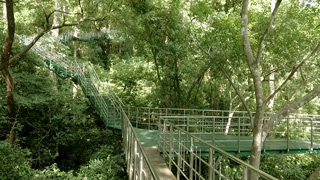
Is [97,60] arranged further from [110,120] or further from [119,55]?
[110,120]

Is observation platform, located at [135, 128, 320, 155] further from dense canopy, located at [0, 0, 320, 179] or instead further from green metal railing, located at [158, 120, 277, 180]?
dense canopy, located at [0, 0, 320, 179]

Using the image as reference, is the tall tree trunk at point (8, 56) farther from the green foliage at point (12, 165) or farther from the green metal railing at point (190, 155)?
the green metal railing at point (190, 155)

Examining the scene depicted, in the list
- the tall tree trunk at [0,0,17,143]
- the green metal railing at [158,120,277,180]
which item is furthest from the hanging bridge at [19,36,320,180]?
the tall tree trunk at [0,0,17,143]

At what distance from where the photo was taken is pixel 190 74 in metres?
12.6

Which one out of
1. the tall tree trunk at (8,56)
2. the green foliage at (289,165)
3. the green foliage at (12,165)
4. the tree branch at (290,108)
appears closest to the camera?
the tree branch at (290,108)

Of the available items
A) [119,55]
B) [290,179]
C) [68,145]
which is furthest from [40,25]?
[290,179]

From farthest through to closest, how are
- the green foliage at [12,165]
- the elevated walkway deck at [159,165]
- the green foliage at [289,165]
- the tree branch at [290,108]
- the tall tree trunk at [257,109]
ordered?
1. the green foliage at [289,165]
2. the green foliage at [12,165]
3. the tall tree trunk at [257,109]
4. the tree branch at [290,108]
5. the elevated walkway deck at [159,165]

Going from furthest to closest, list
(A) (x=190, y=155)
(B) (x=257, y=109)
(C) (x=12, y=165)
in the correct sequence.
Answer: (C) (x=12, y=165) → (B) (x=257, y=109) → (A) (x=190, y=155)

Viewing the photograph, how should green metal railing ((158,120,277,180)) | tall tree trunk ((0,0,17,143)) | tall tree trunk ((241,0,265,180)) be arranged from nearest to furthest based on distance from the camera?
green metal railing ((158,120,277,180)), tall tree trunk ((241,0,265,180)), tall tree trunk ((0,0,17,143))

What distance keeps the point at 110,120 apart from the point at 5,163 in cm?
405

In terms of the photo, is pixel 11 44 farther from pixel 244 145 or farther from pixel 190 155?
pixel 244 145

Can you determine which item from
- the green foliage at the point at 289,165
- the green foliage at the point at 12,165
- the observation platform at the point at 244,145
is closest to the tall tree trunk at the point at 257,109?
the observation platform at the point at 244,145

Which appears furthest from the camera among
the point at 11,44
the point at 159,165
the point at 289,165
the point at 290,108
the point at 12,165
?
the point at 289,165

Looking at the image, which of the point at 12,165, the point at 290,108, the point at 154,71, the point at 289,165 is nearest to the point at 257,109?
the point at 290,108
